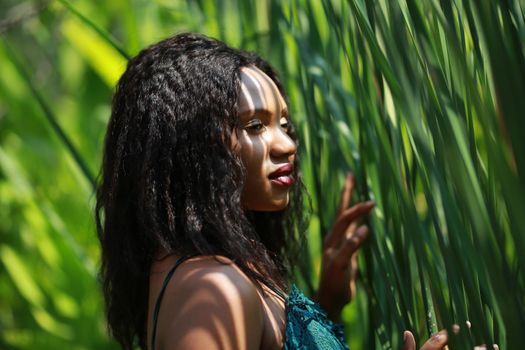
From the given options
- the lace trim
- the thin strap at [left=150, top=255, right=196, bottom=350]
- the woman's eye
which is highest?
the woman's eye

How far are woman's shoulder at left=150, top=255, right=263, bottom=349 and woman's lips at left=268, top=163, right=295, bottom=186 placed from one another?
0.12 metres

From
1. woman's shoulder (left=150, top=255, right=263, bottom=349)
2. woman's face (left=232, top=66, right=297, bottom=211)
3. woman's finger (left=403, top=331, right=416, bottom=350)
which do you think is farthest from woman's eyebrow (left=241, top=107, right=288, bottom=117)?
woman's finger (left=403, top=331, right=416, bottom=350)

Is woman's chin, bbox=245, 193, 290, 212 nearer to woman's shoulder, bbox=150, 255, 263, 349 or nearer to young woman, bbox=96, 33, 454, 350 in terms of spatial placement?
young woman, bbox=96, 33, 454, 350

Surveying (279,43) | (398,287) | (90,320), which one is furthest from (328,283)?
(90,320)

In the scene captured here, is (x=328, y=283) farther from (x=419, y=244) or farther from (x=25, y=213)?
(x=25, y=213)

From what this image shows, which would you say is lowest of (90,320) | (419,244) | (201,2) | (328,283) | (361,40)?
(90,320)

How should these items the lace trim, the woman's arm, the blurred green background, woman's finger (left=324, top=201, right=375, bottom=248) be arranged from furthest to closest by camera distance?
1. woman's finger (left=324, top=201, right=375, bottom=248)
2. the lace trim
3. the woman's arm
4. the blurred green background

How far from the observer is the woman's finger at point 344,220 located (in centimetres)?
118

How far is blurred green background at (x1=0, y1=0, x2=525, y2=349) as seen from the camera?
0.65 m

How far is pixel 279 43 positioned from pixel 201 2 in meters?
0.21

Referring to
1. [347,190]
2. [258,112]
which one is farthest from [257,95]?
[347,190]

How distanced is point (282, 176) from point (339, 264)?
0.71 feet

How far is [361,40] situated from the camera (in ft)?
3.25

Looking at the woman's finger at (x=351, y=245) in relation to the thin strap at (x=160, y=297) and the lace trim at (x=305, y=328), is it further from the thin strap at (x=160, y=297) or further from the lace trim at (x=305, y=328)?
the thin strap at (x=160, y=297)
